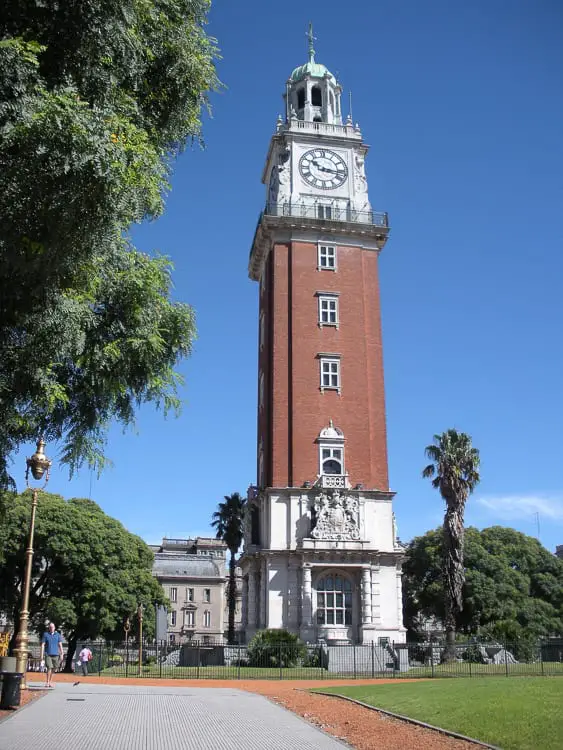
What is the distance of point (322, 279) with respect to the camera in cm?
4841

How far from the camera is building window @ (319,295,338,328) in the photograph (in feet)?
156

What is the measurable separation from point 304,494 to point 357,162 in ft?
75.9

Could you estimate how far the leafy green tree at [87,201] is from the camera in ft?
A: 33.7

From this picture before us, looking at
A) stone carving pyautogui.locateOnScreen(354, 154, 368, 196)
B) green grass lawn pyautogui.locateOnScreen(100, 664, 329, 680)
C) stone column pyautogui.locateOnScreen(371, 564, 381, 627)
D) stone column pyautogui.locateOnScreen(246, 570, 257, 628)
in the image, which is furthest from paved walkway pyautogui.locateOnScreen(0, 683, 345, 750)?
stone carving pyautogui.locateOnScreen(354, 154, 368, 196)

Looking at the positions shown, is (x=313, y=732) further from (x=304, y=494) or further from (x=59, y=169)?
(x=304, y=494)

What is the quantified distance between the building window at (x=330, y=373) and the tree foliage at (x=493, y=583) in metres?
17.7

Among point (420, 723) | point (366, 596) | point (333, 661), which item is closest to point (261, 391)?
point (366, 596)

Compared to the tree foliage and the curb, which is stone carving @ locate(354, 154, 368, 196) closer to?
the tree foliage

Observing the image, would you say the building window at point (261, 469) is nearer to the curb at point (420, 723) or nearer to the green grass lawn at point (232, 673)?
the green grass lawn at point (232, 673)

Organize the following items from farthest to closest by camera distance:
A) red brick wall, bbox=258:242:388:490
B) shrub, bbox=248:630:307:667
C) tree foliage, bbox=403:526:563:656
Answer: tree foliage, bbox=403:526:563:656, red brick wall, bbox=258:242:388:490, shrub, bbox=248:630:307:667

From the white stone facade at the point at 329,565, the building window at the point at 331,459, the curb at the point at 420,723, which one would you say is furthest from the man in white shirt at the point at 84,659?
the curb at the point at 420,723

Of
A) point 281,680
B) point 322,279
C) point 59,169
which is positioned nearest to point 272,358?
point 322,279

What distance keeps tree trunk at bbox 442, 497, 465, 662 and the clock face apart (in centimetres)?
2184

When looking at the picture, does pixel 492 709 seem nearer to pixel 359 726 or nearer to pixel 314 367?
pixel 359 726
